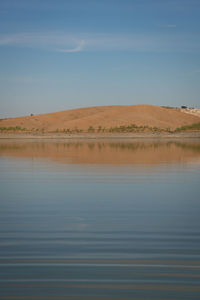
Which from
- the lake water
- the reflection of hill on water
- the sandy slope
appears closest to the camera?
the lake water

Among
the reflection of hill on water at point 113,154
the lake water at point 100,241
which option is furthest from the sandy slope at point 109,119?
the lake water at point 100,241

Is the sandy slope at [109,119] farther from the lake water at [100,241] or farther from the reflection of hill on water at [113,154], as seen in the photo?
the lake water at [100,241]

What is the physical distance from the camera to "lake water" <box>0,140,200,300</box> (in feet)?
11.4

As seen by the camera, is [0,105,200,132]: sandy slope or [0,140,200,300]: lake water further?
[0,105,200,132]: sandy slope

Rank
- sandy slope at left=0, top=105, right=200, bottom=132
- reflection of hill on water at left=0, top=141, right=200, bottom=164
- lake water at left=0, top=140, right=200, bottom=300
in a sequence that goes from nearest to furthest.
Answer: lake water at left=0, top=140, right=200, bottom=300, reflection of hill on water at left=0, top=141, right=200, bottom=164, sandy slope at left=0, top=105, right=200, bottom=132

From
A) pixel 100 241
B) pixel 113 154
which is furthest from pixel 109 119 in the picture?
pixel 100 241

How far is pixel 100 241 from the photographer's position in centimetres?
472

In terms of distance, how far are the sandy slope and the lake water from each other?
66.5 meters

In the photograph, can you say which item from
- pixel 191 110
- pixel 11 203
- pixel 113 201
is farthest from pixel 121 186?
pixel 191 110

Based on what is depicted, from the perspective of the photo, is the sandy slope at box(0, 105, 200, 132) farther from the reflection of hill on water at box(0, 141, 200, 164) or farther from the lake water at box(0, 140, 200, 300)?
the lake water at box(0, 140, 200, 300)

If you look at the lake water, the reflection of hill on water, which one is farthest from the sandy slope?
the lake water

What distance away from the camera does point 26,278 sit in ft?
12.0

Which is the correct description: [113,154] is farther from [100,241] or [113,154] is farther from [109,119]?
[109,119]

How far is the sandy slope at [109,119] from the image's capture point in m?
76.7
